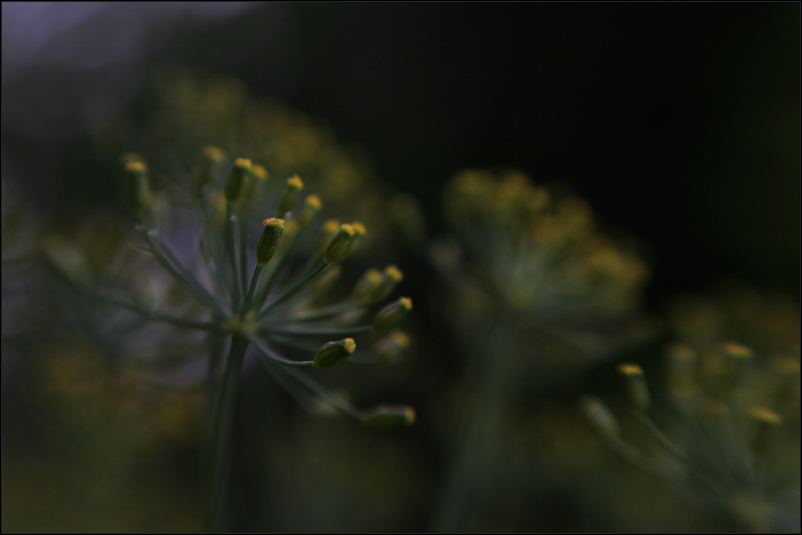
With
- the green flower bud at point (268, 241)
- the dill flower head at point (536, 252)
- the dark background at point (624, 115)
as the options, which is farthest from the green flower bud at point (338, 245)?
the dark background at point (624, 115)

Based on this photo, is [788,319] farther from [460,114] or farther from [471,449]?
[460,114]

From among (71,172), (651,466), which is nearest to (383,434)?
(651,466)

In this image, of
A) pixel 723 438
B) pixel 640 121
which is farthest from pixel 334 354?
pixel 640 121

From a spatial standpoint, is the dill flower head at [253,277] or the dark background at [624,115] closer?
the dill flower head at [253,277]

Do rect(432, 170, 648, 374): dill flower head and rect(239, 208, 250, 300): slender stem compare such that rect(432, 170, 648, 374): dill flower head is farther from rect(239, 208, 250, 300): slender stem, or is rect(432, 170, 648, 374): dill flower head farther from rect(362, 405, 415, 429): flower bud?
rect(239, 208, 250, 300): slender stem

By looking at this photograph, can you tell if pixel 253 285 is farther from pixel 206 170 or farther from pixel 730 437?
pixel 730 437

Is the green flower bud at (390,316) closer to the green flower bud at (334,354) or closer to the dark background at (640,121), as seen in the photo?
the green flower bud at (334,354)
